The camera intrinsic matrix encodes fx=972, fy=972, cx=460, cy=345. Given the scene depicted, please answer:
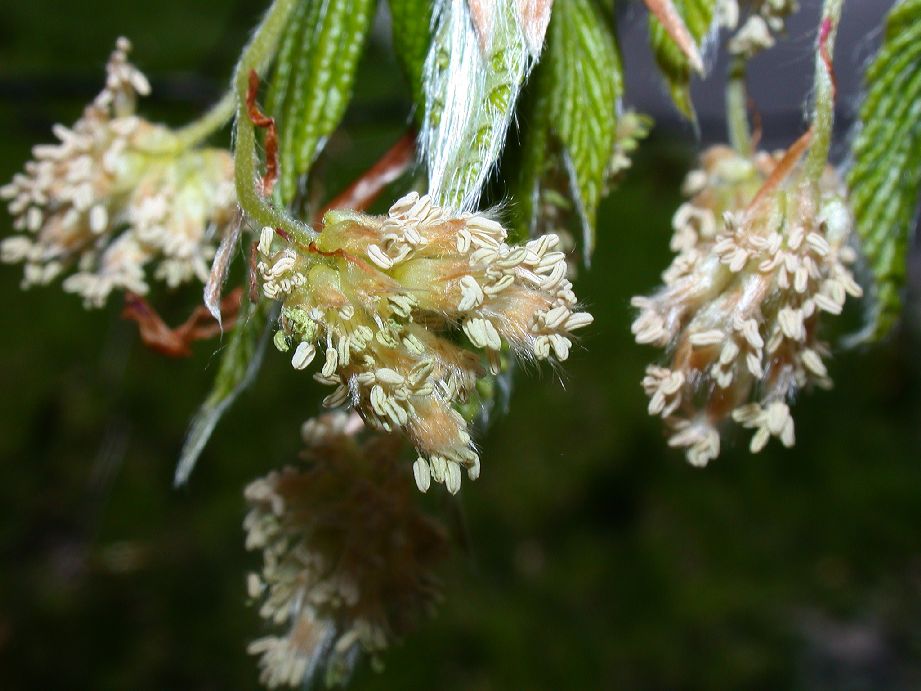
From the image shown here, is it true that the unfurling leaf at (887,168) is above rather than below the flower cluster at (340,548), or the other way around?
above

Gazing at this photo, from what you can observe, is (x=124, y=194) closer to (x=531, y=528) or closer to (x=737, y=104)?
(x=737, y=104)

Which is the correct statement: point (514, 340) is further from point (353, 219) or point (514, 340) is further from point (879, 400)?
point (879, 400)

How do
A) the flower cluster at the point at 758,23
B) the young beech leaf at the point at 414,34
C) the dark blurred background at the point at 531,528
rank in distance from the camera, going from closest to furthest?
the young beech leaf at the point at 414,34 < the flower cluster at the point at 758,23 < the dark blurred background at the point at 531,528

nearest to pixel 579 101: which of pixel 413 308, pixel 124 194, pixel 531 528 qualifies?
pixel 413 308

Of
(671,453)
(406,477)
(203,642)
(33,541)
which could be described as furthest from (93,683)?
(406,477)

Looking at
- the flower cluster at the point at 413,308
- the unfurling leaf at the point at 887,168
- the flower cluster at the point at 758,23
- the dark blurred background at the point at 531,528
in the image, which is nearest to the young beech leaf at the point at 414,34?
the flower cluster at the point at 413,308

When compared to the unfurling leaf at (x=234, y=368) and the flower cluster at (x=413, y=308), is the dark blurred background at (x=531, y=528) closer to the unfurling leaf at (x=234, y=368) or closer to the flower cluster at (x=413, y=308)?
the unfurling leaf at (x=234, y=368)

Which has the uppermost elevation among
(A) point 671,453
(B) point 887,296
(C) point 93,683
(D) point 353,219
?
(D) point 353,219

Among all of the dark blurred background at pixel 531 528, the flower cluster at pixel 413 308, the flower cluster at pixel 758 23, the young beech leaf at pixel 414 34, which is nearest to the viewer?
the flower cluster at pixel 413 308
